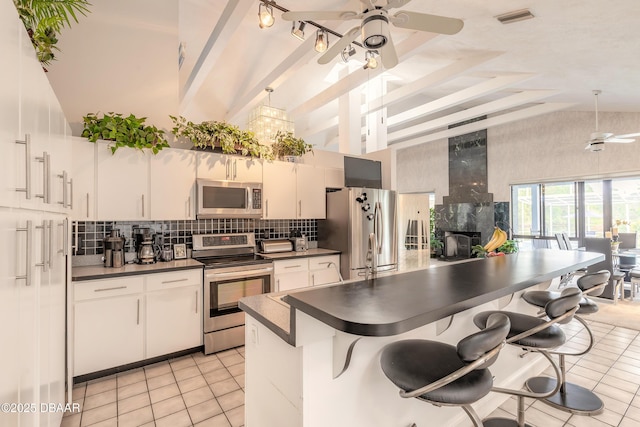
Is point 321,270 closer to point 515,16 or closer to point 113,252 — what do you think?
point 113,252

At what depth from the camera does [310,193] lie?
4.31 meters

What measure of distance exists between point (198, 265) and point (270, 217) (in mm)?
1168

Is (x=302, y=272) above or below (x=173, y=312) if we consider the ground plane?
above

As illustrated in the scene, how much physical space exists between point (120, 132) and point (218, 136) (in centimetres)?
97

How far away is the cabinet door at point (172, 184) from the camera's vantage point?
3.13 meters

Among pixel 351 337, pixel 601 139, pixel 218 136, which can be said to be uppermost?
pixel 601 139

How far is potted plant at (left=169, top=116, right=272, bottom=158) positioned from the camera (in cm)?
336

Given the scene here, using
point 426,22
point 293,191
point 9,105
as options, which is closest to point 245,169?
point 293,191

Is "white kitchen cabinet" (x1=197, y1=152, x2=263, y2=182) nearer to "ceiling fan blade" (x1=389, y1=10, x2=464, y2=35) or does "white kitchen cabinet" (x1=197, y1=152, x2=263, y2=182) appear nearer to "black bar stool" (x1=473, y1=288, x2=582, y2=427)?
"ceiling fan blade" (x1=389, y1=10, x2=464, y2=35)

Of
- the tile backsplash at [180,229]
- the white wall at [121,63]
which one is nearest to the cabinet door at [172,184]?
the tile backsplash at [180,229]

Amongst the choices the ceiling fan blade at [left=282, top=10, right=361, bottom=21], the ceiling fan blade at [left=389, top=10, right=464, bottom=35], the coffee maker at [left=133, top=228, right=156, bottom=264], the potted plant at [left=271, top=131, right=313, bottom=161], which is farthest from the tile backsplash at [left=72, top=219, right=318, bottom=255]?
the ceiling fan blade at [left=389, top=10, right=464, bottom=35]

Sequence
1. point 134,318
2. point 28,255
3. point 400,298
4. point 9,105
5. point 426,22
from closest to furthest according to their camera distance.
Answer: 1. point 9,105
2. point 28,255
3. point 400,298
4. point 426,22
5. point 134,318

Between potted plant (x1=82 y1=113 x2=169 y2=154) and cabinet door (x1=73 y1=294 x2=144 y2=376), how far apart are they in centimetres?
146

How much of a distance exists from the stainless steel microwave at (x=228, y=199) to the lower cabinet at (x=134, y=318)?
29.2 inches
